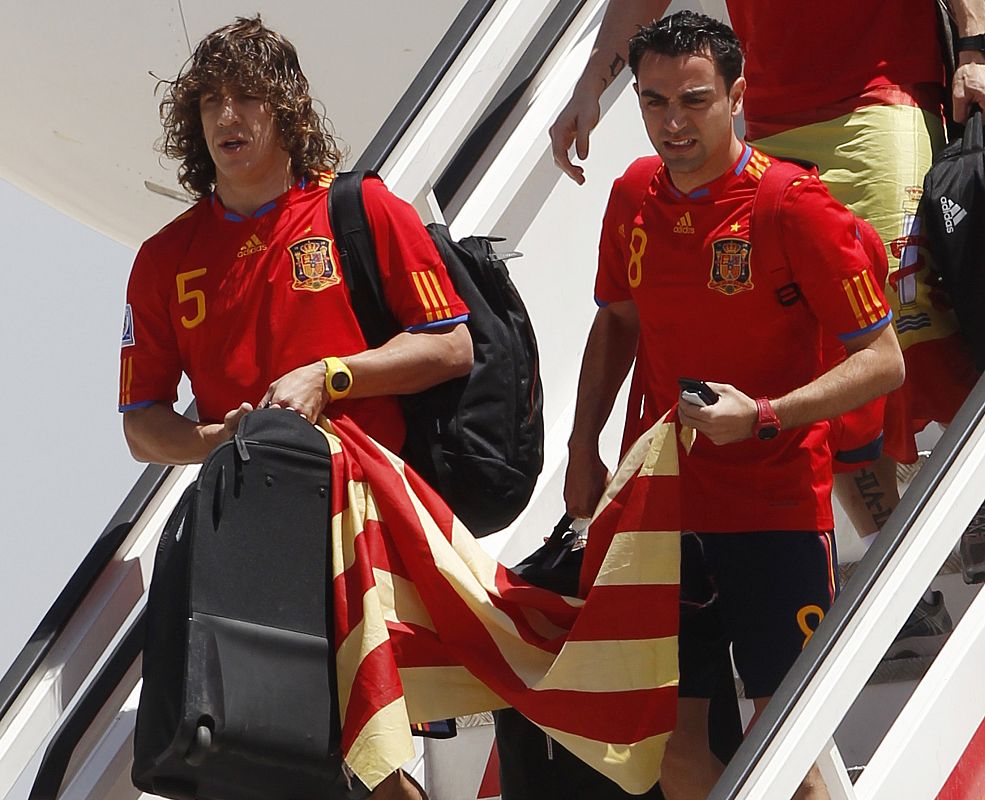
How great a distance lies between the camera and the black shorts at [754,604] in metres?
2.74

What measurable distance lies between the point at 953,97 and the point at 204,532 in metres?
1.57

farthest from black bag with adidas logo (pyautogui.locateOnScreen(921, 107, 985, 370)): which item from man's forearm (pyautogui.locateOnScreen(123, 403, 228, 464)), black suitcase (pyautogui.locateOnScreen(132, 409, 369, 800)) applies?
man's forearm (pyautogui.locateOnScreen(123, 403, 228, 464))

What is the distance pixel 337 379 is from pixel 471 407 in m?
0.25

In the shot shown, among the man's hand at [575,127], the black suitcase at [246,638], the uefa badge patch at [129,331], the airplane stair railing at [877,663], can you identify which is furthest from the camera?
the man's hand at [575,127]

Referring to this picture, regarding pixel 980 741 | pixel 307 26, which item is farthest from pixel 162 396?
pixel 307 26

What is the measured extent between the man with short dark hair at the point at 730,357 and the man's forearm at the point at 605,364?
0.61ft

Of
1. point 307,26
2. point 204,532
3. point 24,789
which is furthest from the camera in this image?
point 24,789

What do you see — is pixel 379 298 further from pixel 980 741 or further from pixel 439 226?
pixel 980 741

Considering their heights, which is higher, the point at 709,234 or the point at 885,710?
the point at 709,234

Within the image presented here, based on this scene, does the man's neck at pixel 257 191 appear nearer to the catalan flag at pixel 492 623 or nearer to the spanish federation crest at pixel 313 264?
the spanish federation crest at pixel 313 264

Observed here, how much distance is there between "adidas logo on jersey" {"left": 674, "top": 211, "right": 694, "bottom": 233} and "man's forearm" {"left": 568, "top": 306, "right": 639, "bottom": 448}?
25cm

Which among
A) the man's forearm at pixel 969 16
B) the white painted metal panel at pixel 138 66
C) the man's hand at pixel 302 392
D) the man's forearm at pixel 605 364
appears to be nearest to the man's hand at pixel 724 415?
the man's forearm at pixel 605 364

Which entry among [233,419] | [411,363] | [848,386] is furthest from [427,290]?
[848,386]

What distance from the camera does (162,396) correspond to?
3025mm
